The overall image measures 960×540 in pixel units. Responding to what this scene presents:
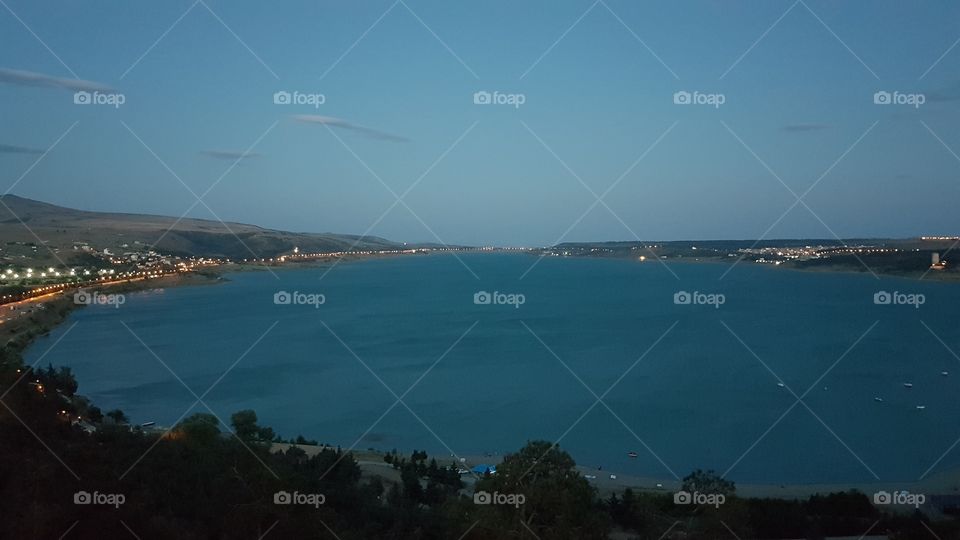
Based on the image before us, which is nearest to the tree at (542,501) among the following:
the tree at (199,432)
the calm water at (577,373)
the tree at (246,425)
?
the tree at (199,432)

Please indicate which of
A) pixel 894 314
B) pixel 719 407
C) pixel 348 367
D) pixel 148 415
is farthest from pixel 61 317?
pixel 894 314

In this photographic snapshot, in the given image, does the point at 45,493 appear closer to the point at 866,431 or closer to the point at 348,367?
the point at 866,431

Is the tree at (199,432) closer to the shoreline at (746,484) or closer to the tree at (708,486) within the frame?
the shoreline at (746,484)

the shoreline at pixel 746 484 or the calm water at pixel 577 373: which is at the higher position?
the calm water at pixel 577 373

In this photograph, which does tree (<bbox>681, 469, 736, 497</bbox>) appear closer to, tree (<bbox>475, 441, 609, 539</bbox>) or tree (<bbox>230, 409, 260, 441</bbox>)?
tree (<bbox>475, 441, 609, 539</bbox>)

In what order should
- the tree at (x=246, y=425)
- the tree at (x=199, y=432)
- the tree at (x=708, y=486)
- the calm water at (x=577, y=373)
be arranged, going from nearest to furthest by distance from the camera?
1. the tree at (x=708, y=486)
2. the tree at (x=199, y=432)
3. the tree at (x=246, y=425)
4. the calm water at (x=577, y=373)

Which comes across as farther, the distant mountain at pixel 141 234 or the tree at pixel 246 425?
the distant mountain at pixel 141 234
